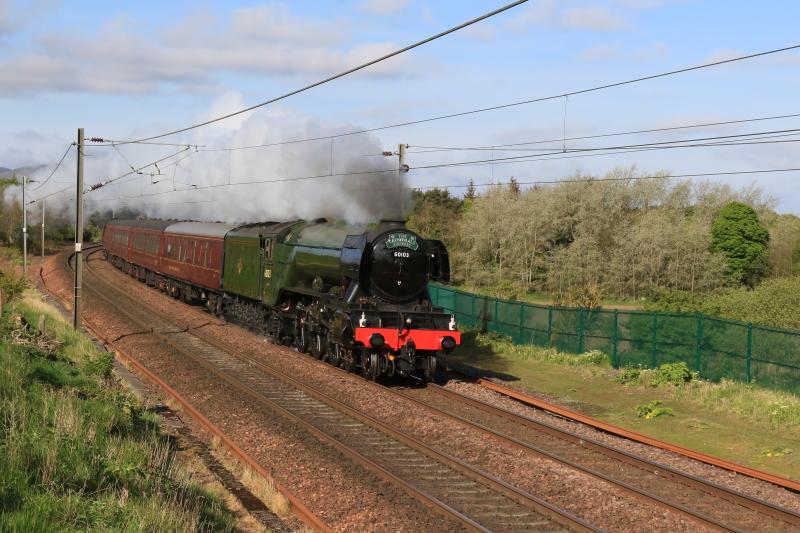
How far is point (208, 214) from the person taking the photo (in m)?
43.0

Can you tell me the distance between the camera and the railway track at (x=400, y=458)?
30.6ft

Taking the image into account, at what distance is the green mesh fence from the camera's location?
57.7 feet

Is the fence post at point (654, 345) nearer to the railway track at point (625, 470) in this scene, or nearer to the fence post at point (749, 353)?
the fence post at point (749, 353)

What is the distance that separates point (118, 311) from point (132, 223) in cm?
1687

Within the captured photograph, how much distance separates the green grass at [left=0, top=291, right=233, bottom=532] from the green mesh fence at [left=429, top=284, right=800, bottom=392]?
12.9 meters

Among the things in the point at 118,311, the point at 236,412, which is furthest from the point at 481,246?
the point at 236,412

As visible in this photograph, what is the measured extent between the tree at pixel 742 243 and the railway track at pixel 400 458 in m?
48.4

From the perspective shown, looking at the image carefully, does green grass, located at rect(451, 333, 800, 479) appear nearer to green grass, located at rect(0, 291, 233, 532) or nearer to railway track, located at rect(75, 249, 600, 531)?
railway track, located at rect(75, 249, 600, 531)

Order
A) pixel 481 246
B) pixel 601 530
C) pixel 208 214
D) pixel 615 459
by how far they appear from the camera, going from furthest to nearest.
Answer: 1. pixel 481 246
2. pixel 208 214
3. pixel 615 459
4. pixel 601 530

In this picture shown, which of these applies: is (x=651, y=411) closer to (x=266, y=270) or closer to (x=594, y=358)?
(x=594, y=358)

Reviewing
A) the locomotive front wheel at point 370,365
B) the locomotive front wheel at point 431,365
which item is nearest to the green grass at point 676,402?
the locomotive front wheel at point 431,365

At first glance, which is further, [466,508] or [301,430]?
[301,430]

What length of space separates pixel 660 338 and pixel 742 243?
4397 centimetres

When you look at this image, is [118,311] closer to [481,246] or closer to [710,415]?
[710,415]
